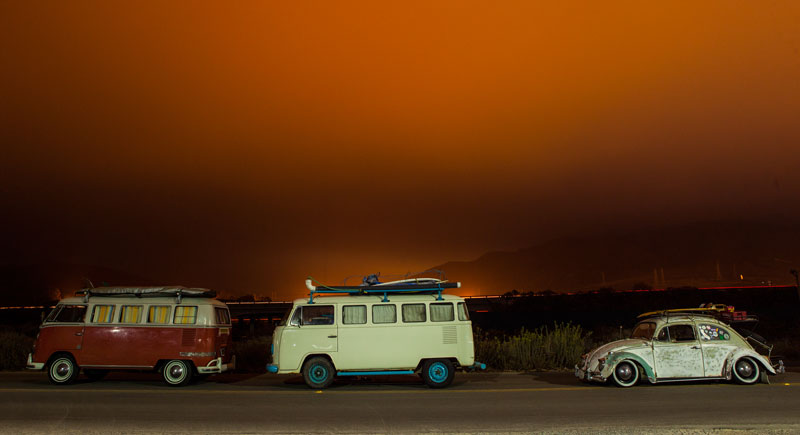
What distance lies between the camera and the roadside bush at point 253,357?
71.2ft

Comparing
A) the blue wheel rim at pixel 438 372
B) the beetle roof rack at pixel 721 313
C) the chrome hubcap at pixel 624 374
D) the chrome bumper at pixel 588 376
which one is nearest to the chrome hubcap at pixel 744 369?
the beetle roof rack at pixel 721 313

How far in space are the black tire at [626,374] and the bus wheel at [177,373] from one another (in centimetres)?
1107

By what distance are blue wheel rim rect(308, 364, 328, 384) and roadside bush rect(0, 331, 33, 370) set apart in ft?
42.4

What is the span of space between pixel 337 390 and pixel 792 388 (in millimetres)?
10373

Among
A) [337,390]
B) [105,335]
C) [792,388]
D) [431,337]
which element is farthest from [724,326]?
[105,335]

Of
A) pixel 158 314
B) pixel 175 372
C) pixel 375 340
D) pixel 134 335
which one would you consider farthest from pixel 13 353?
pixel 375 340

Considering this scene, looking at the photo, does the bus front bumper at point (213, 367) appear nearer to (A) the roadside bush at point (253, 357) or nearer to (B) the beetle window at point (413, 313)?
(A) the roadside bush at point (253, 357)

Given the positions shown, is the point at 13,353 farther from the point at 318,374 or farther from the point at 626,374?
the point at 626,374

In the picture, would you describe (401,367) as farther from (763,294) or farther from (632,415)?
(763,294)

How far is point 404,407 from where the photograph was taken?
12.0 m

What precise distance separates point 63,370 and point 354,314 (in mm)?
8423

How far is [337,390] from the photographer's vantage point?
14828 mm

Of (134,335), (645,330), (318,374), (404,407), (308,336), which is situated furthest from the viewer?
(134,335)

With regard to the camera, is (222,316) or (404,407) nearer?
(404,407)
